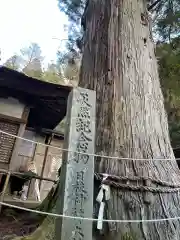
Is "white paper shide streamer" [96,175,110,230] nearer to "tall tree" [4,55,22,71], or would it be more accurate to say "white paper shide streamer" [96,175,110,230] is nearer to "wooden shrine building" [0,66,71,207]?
"wooden shrine building" [0,66,71,207]

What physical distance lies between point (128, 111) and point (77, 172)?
94cm

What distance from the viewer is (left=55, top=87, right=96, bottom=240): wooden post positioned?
5.51 ft

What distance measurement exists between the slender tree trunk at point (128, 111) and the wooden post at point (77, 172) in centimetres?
28

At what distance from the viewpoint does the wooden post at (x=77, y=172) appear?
1.68 meters

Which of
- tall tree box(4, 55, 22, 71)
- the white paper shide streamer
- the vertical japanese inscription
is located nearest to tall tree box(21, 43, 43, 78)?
tall tree box(4, 55, 22, 71)

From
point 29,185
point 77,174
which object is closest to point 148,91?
point 77,174

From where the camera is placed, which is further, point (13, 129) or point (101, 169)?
point (13, 129)

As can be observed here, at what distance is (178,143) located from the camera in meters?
6.49

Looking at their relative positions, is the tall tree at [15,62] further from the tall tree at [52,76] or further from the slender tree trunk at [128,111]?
the slender tree trunk at [128,111]

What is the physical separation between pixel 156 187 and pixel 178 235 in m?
0.39

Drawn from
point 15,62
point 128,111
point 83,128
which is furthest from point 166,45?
point 15,62

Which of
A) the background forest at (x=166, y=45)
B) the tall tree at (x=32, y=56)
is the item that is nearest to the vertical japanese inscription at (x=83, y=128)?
the background forest at (x=166, y=45)

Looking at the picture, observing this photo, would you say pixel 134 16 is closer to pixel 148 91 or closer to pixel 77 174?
pixel 148 91

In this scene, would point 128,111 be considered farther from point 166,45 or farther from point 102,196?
point 166,45
